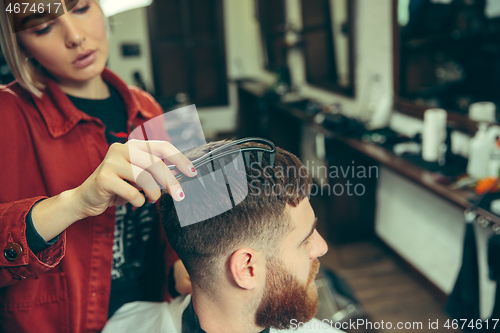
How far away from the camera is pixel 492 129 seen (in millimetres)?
1996

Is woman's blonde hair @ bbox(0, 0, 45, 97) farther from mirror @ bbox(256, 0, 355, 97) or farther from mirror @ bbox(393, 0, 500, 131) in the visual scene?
mirror @ bbox(256, 0, 355, 97)

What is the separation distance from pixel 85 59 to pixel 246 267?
1.77 ft

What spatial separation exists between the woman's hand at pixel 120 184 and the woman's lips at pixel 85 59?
0.21 m

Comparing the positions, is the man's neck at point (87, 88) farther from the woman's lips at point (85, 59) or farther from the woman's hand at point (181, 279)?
the woman's hand at point (181, 279)

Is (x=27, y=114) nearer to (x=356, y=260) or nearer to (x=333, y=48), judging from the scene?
(x=356, y=260)

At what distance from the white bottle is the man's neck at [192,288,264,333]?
1463 millimetres

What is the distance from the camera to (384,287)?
2.78 m

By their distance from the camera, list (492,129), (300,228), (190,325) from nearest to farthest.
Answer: (300,228) < (190,325) < (492,129)

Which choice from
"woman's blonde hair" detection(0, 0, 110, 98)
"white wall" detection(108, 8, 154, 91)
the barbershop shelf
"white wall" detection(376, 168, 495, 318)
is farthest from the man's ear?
"white wall" detection(108, 8, 154, 91)

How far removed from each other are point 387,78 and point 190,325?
2.50 meters

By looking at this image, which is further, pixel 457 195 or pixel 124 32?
pixel 124 32

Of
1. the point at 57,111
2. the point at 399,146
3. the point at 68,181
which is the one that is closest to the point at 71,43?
the point at 57,111

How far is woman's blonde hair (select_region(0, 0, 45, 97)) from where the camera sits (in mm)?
708

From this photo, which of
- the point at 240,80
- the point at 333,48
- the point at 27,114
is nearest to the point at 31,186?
the point at 27,114
